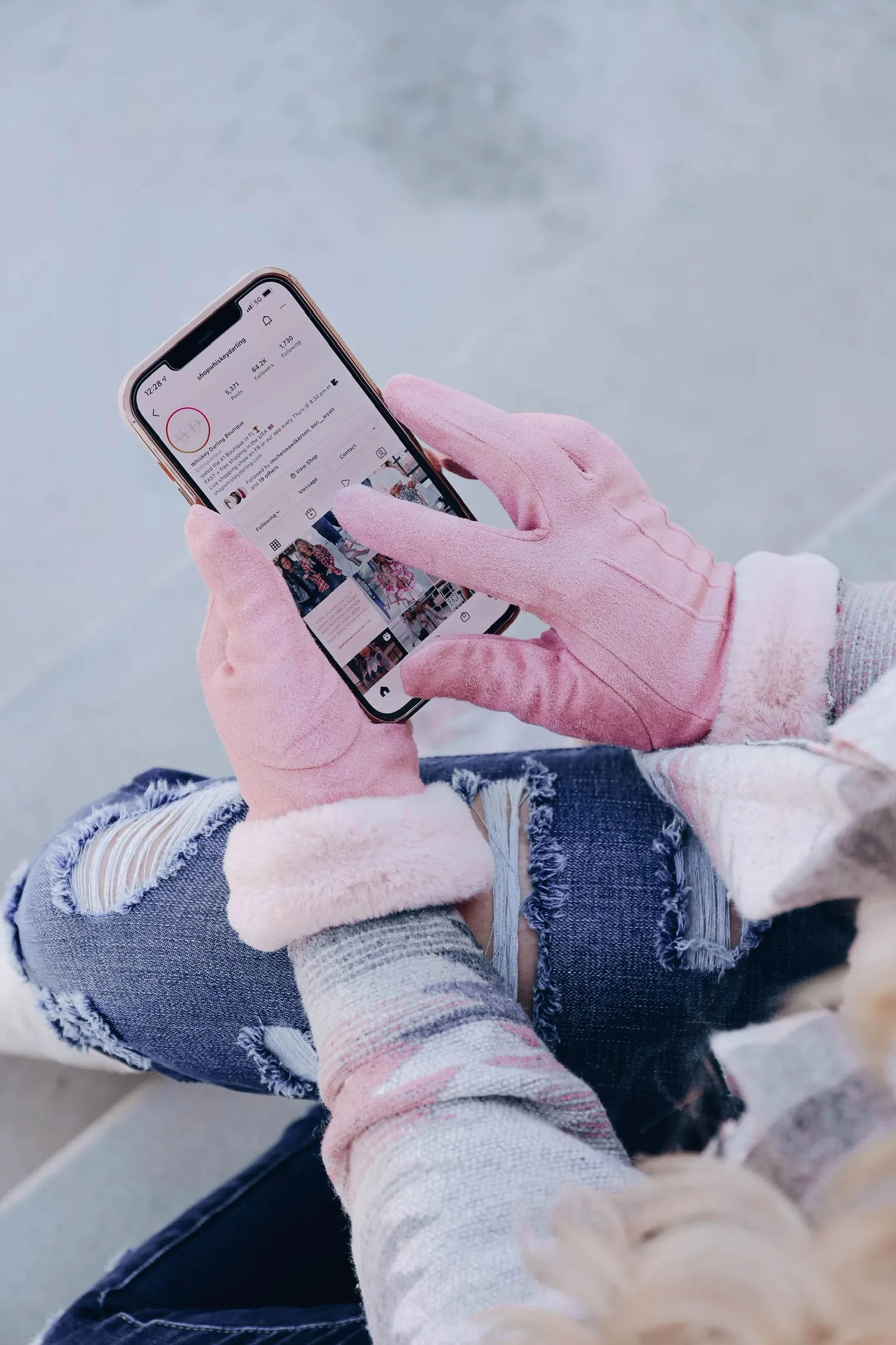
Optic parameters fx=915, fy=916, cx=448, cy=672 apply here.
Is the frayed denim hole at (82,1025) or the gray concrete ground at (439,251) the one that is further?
the gray concrete ground at (439,251)

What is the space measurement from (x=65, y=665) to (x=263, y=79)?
65 centimetres

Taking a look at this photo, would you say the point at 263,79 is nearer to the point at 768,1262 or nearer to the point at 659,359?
the point at 659,359

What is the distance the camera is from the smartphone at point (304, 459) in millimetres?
461

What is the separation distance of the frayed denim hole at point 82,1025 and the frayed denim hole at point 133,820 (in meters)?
0.06

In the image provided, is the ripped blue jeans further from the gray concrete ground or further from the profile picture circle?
the gray concrete ground

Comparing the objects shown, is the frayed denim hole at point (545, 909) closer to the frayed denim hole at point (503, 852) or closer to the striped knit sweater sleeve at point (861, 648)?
the frayed denim hole at point (503, 852)

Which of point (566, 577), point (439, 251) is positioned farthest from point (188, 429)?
point (439, 251)

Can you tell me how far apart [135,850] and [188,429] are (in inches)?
9.3

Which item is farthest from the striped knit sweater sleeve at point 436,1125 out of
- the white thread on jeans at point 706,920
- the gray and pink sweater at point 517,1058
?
the white thread on jeans at point 706,920

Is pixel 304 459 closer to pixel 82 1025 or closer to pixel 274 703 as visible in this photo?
pixel 274 703

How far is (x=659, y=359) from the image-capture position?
2.90 feet

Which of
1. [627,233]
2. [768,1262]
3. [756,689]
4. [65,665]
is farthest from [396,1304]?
[627,233]

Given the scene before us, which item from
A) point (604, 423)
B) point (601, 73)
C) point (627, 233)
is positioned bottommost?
point (604, 423)

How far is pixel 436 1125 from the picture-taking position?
330 millimetres
